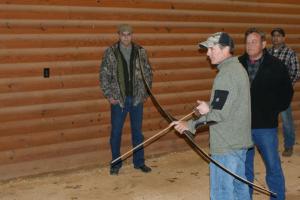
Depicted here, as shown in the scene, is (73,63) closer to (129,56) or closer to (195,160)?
(129,56)

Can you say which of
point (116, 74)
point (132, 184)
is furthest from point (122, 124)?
point (132, 184)

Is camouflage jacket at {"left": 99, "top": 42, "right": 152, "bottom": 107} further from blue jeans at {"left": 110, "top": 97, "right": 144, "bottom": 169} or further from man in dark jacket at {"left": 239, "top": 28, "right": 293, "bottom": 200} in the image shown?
man in dark jacket at {"left": 239, "top": 28, "right": 293, "bottom": 200}

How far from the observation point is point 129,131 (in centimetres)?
786

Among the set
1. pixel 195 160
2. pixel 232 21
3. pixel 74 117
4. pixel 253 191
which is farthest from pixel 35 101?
pixel 232 21

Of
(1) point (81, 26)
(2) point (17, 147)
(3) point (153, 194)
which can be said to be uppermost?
(1) point (81, 26)

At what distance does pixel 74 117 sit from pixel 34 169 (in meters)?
0.93

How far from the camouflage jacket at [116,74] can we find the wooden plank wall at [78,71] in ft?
1.61

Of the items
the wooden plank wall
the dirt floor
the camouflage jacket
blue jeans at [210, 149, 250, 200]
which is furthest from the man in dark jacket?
the wooden plank wall

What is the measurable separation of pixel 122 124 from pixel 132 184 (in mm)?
919

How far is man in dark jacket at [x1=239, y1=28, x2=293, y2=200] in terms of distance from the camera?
17.4 ft

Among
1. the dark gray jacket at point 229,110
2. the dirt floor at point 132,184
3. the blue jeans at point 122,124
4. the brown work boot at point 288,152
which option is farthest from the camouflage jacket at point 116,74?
the brown work boot at point 288,152

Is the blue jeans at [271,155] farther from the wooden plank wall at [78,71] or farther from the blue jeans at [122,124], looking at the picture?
the wooden plank wall at [78,71]

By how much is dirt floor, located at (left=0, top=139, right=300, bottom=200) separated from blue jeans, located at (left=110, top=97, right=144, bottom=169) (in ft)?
0.82

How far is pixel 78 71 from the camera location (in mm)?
7199
